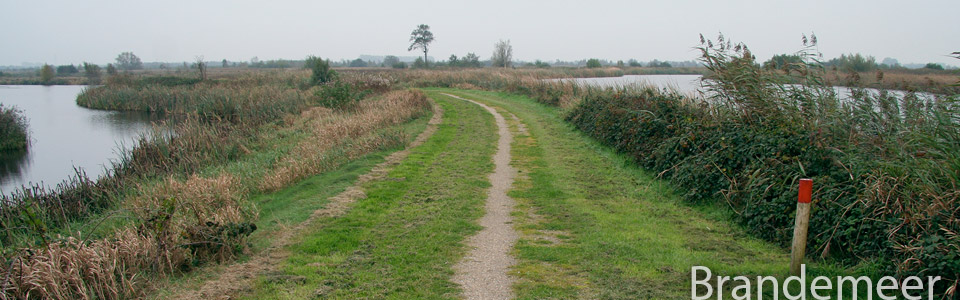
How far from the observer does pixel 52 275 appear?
4812 millimetres

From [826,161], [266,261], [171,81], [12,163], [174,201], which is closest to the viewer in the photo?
[174,201]

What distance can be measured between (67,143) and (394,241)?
24774 millimetres

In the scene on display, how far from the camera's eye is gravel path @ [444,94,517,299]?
5383mm

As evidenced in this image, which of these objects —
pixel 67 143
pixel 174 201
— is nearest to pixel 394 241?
pixel 174 201

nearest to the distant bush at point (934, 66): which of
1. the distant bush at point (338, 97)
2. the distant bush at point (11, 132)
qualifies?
the distant bush at point (338, 97)

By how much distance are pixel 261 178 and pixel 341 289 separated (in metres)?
6.87

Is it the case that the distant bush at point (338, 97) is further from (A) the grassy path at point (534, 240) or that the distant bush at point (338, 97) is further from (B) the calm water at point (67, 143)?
(A) the grassy path at point (534, 240)

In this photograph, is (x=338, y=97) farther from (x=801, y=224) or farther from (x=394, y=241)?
(x=801, y=224)

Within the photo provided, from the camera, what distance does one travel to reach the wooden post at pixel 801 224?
5133 mm

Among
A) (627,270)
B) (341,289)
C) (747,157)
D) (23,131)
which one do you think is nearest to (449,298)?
(341,289)

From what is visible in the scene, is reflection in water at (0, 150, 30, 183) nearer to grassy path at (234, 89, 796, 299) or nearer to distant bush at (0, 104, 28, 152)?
distant bush at (0, 104, 28, 152)

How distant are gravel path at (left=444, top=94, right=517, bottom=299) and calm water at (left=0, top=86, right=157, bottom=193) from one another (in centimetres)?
1012

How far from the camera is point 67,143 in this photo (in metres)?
24.8

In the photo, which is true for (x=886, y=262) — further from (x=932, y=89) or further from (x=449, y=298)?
(x=449, y=298)
